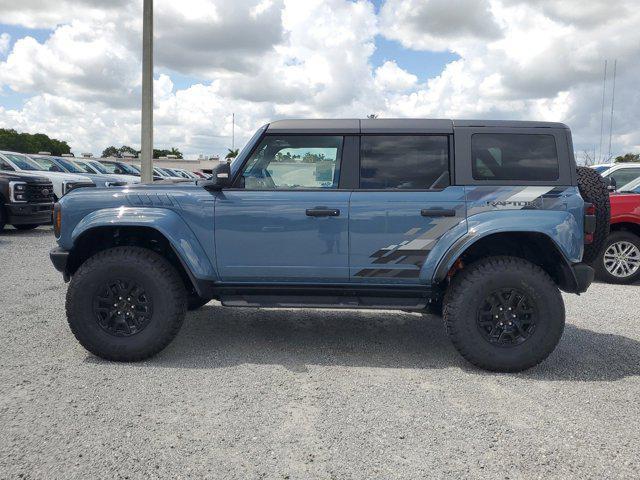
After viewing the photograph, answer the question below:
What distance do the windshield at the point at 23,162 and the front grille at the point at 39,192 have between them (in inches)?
80.6

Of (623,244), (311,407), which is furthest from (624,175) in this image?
A: (311,407)

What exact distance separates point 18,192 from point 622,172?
11.4m

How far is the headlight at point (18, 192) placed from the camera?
11.0m

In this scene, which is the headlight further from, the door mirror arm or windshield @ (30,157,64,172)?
the door mirror arm

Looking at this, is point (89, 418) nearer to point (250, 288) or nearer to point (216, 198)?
point (250, 288)

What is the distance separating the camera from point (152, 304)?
3975mm

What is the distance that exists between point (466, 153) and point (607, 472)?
231 cm

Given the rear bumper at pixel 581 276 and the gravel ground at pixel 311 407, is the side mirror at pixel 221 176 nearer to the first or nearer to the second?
the gravel ground at pixel 311 407

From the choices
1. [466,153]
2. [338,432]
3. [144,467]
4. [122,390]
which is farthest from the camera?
[466,153]

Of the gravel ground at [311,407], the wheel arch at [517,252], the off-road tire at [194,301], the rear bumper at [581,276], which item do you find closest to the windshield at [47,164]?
the gravel ground at [311,407]

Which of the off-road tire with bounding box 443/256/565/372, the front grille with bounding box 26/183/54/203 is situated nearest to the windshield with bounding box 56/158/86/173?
the front grille with bounding box 26/183/54/203

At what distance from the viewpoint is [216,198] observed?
4.08 meters

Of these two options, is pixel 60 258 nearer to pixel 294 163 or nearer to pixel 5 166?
pixel 294 163

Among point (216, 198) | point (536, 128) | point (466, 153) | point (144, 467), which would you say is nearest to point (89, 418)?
point (144, 467)
